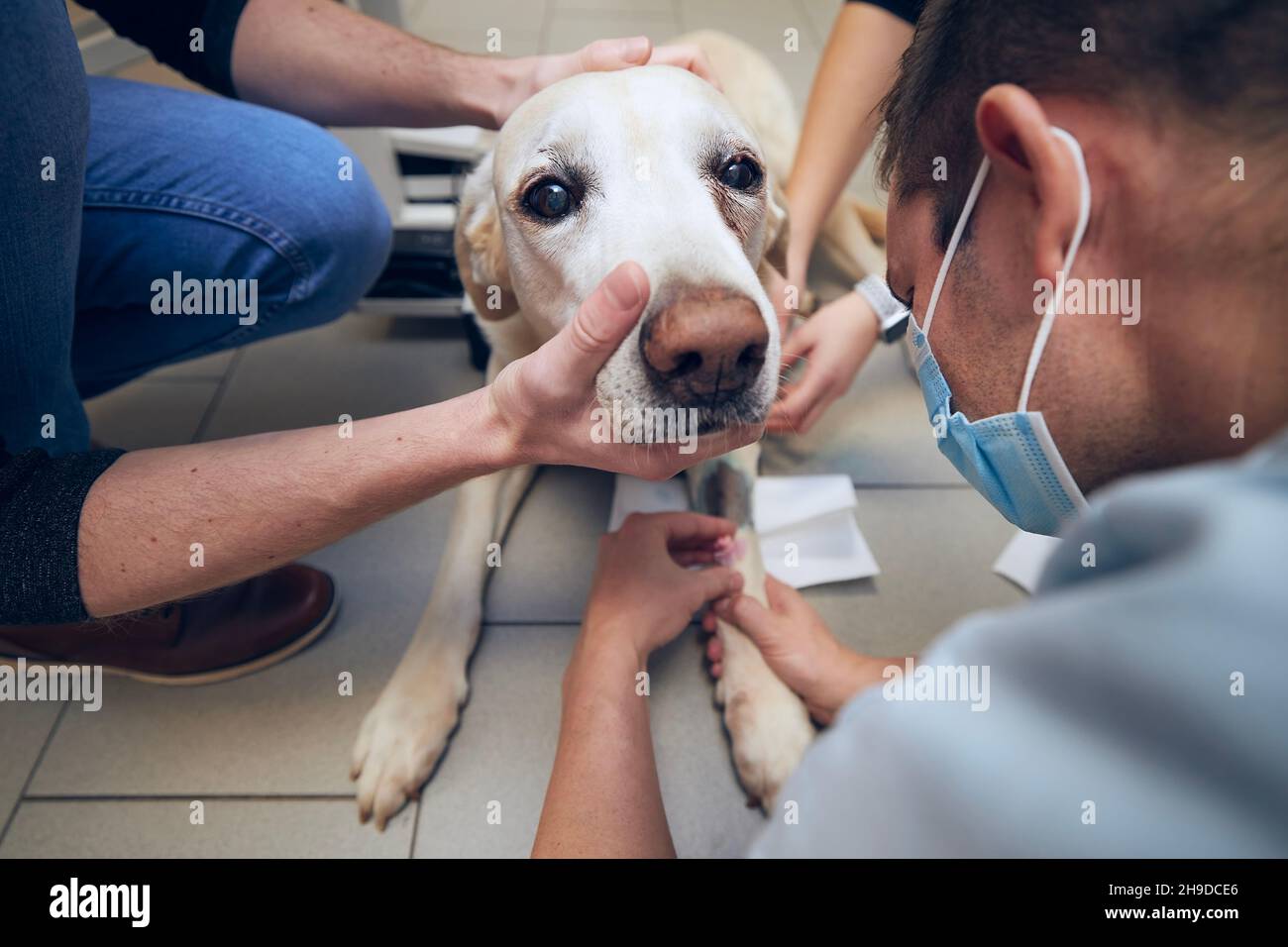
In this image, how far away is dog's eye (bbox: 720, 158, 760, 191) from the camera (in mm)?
1057

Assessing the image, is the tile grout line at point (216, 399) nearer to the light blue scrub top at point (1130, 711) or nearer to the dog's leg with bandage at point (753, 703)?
the dog's leg with bandage at point (753, 703)

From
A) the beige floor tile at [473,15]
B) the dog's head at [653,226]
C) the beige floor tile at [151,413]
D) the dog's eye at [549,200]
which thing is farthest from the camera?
the beige floor tile at [473,15]

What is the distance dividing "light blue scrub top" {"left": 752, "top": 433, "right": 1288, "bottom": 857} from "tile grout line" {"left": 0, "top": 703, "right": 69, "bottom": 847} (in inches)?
56.1

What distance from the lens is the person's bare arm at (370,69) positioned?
1347 millimetres

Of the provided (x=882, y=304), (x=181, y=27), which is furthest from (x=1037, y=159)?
(x=181, y=27)

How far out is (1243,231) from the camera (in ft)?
1.57

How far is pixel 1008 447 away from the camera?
759 mm

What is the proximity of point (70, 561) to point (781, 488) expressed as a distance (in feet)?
4.05

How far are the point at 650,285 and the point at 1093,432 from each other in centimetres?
47

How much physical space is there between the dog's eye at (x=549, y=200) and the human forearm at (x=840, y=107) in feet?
2.29

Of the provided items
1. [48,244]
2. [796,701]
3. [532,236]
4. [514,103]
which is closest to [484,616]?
[796,701]

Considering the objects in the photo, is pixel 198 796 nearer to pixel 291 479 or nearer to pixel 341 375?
pixel 291 479

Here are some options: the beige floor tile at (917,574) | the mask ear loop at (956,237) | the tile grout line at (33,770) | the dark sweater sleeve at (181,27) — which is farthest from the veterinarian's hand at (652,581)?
A: the dark sweater sleeve at (181,27)

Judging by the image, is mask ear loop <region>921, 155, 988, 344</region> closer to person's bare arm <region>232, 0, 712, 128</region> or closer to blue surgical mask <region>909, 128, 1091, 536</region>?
blue surgical mask <region>909, 128, 1091, 536</region>
